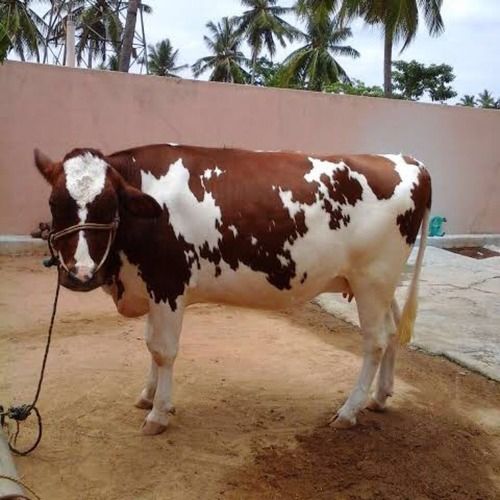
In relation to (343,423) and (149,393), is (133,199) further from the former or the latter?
(343,423)

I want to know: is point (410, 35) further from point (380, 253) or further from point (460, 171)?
point (380, 253)

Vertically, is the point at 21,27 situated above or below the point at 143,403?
above

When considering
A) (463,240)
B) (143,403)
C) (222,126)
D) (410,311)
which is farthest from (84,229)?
(463,240)

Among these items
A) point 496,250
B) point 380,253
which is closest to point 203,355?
point 380,253

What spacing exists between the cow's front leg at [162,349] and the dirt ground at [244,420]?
103mm

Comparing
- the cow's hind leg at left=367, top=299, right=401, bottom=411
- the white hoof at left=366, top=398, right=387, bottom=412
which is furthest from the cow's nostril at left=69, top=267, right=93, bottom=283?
the white hoof at left=366, top=398, right=387, bottom=412

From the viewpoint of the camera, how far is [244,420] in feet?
11.0

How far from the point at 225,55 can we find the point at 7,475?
37443mm

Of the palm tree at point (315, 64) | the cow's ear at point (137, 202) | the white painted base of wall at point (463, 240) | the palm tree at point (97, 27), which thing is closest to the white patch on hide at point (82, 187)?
the cow's ear at point (137, 202)

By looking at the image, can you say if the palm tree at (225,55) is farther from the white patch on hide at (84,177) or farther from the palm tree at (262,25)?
the white patch on hide at (84,177)

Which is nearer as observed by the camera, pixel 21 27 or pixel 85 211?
pixel 85 211

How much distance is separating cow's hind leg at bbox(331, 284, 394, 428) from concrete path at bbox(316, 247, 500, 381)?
131cm

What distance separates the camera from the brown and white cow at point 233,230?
275 cm

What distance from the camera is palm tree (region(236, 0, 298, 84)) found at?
3456cm
